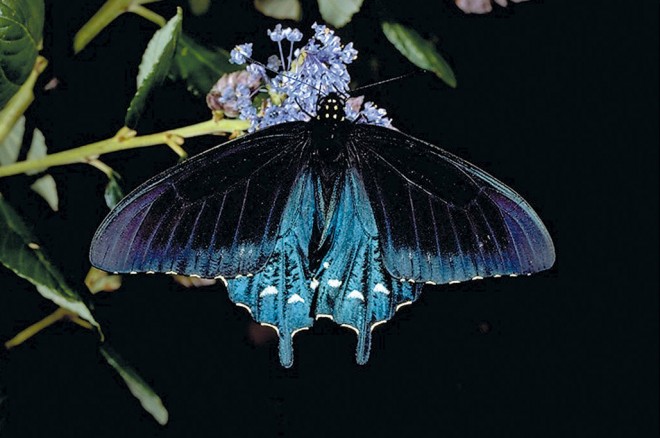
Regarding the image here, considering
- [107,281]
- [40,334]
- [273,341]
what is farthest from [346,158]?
[273,341]

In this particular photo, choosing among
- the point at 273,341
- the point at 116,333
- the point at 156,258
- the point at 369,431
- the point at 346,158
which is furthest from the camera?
the point at 369,431

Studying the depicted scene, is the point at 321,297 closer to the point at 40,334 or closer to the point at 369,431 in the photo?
the point at 40,334

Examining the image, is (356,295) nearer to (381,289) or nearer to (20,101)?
(381,289)

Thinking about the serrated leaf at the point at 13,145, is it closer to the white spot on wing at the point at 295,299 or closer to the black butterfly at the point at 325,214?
the black butterfly at the point at 325,214

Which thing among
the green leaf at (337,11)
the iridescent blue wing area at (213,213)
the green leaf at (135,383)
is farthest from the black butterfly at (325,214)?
the green leaf at (135,383)

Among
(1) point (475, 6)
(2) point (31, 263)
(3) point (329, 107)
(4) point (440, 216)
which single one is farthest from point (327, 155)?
(2) point (31, 263)

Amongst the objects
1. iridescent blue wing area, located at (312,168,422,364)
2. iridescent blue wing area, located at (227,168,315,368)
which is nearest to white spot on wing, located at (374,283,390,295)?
iridescent blue wing area, located at (312,168,422,364)
